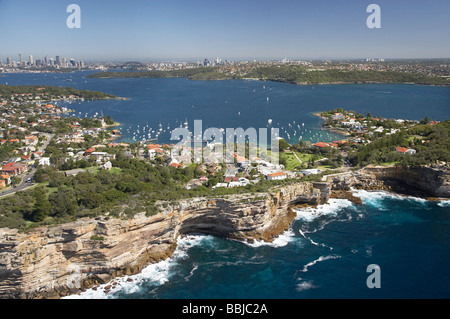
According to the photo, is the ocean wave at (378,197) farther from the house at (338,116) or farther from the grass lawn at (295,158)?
the house at (338,116)

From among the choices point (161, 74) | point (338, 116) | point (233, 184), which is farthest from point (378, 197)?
point (161, 74)

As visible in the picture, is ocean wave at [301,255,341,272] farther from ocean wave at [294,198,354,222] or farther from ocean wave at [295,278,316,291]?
ocean wave at [294,198,354,222]

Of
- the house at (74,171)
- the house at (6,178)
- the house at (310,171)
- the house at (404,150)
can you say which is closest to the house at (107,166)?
the house at (74,171)

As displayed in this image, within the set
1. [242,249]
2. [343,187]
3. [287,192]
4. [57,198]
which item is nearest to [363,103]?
[343,187]

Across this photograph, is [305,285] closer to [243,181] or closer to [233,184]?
[233,184]

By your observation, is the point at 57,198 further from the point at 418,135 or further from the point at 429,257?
the point at 418,135
